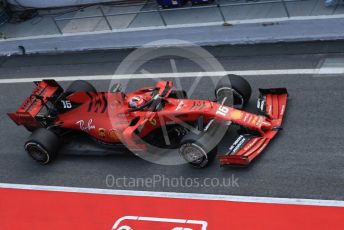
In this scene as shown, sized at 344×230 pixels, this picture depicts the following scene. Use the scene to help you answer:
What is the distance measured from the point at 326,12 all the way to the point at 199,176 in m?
5.12

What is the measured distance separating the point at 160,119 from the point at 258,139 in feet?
5.83

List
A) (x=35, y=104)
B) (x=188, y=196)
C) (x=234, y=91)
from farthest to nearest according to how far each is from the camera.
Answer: (x=35, y=104)
(x=234, y=91)
(x=188, y=196)

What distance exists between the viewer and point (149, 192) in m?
9.14

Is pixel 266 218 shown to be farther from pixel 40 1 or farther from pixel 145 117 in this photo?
pixel 40 1

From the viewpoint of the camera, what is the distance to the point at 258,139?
902cm

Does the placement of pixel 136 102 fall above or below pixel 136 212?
above

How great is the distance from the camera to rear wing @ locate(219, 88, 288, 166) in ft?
28.9

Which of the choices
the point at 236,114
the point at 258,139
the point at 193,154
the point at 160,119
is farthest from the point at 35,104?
the point at 258,139

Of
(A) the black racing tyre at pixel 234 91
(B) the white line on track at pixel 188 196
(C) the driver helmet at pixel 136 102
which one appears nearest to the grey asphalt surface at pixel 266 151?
(B) the white line on track at pixel 188 196

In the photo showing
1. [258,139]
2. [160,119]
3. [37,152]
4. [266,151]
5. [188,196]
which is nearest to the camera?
[188,196]

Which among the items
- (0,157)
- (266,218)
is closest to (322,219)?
(266,218)

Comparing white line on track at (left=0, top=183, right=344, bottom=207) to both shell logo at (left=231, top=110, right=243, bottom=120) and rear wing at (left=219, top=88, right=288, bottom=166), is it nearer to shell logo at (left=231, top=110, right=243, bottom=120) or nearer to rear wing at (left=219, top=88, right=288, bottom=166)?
rear wing at (left=219, top=88, right=288, bottom=166)

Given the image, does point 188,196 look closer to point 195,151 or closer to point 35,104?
point 195,151

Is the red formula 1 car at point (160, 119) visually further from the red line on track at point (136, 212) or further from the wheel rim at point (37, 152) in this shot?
the red line on track at point (136, 212)
